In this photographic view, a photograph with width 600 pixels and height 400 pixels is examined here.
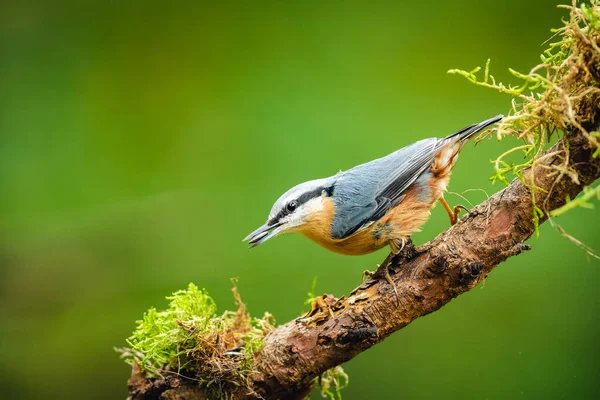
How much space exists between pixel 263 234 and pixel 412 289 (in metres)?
0.58

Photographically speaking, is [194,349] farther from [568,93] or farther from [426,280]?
[568,93]

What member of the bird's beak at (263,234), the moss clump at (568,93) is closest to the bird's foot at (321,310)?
the bird's beak at (263,234)

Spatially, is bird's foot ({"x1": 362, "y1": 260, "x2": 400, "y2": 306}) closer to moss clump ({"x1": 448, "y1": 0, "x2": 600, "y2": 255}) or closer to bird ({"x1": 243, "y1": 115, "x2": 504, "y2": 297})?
bird ({"x1": 243, "y1": 115, "x2": 504, "y2": 297})

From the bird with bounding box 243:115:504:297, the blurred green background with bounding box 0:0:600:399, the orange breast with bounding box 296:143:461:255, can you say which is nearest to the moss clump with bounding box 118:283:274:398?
the bird with bounding box 243:115:504:297

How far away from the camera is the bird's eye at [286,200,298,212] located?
1853 millimetres

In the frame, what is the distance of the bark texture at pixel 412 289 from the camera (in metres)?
1.31

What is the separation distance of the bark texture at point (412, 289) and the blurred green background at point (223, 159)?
4.51 feet

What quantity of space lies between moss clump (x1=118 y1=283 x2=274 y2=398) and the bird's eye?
441mm

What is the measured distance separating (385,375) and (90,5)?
3.14 metres

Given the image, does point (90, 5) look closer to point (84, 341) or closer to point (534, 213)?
point (84, 341)

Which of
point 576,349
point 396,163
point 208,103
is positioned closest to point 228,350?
point 396,163

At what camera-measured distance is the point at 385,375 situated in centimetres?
306

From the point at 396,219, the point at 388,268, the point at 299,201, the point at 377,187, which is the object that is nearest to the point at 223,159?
the point at 299,201

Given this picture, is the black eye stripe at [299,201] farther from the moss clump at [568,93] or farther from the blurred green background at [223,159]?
the blurred green background at [223,159]
